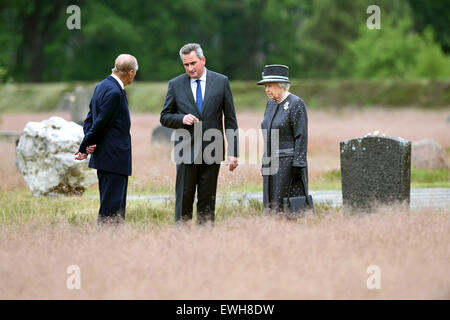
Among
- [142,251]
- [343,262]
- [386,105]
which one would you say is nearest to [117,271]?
[142,251]

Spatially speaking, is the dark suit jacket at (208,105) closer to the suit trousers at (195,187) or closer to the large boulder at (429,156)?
the suit trousers at (195,187)

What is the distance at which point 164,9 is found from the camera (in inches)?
2211

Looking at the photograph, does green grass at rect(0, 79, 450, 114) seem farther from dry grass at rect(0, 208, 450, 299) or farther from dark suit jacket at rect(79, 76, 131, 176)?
dark suit jacket at rect(79, 76, 131, 176)

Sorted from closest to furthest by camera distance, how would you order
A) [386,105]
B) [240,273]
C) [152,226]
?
1. [240,273]
2. [152,226]
3. [386,105]

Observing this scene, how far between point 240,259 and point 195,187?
162cm

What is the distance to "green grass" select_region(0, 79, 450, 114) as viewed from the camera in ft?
108

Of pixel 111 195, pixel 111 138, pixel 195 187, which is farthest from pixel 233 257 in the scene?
pixel 111 138

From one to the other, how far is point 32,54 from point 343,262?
2027 inches

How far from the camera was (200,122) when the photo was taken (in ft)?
24.1

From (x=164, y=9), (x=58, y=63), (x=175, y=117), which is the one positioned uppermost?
(x=164, y=9)

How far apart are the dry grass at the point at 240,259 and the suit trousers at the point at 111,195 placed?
0.70ft

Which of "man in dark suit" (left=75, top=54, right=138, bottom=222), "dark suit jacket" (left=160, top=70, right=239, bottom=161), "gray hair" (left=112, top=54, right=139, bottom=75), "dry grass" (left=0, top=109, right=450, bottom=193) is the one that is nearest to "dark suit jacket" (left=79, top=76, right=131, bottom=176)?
"man in dark suit" (left=75, top=54, right=138, bottom=222)

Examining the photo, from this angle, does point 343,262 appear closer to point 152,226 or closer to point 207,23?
point 152,226

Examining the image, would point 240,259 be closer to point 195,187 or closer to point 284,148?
point 195,187
